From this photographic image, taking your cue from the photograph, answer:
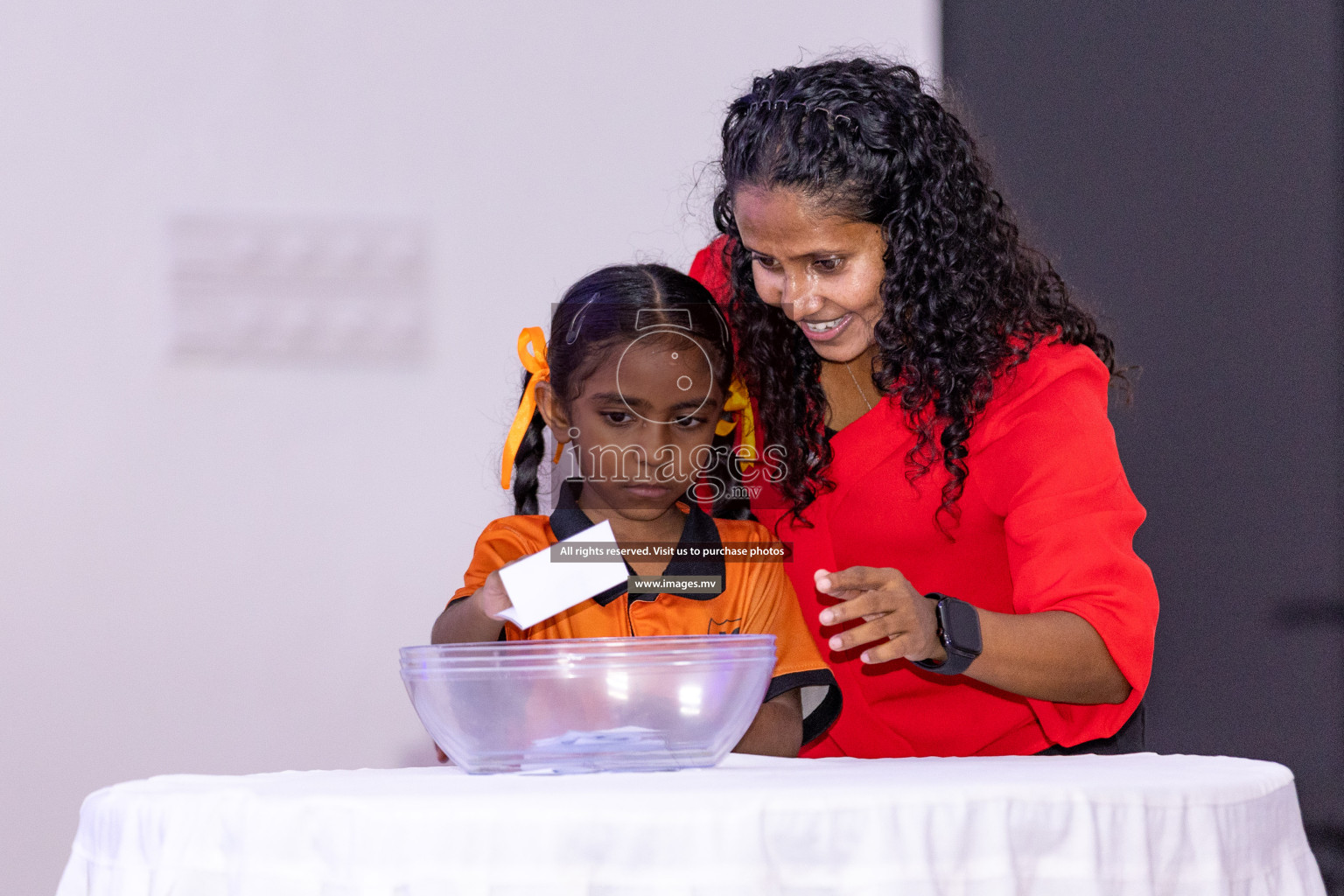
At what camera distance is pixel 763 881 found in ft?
2.17

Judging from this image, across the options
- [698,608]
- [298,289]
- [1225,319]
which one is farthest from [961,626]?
[298,289]

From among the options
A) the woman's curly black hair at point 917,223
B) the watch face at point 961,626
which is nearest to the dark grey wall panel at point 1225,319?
the woman's curly black hair at point 917,223

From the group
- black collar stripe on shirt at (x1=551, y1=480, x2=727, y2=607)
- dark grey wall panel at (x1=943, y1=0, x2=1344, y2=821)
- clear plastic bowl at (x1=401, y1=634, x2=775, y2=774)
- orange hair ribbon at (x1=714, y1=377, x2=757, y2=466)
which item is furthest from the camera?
dark grey wall panel at (x1=943, y1=0, x2=1344, y2=821)

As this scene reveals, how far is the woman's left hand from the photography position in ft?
2.87

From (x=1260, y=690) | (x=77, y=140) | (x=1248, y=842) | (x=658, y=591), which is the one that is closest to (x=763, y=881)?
(x=1248, y=842)

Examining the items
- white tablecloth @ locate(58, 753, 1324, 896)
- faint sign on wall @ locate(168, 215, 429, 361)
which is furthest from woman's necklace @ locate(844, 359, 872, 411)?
faint sign on wall @ locate(168, 215, 429, 361)

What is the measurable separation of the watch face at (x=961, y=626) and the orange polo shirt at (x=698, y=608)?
0.22 m

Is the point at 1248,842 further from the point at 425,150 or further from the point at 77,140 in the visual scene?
the point at 77,140

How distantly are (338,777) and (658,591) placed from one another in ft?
1.43

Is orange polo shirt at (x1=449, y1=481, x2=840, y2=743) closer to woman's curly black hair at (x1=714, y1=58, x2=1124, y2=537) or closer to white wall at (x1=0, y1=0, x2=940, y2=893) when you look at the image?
woman's curly black hair at (x1=714, y1=58, x2=1124, y2=537)

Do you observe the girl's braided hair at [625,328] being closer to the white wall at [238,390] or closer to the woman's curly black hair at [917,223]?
the woman's curly black hair at [917,223]

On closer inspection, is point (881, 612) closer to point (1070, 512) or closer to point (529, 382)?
point (1070, 512)

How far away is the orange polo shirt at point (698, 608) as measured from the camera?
120 cm

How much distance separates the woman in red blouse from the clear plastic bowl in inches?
13.0
